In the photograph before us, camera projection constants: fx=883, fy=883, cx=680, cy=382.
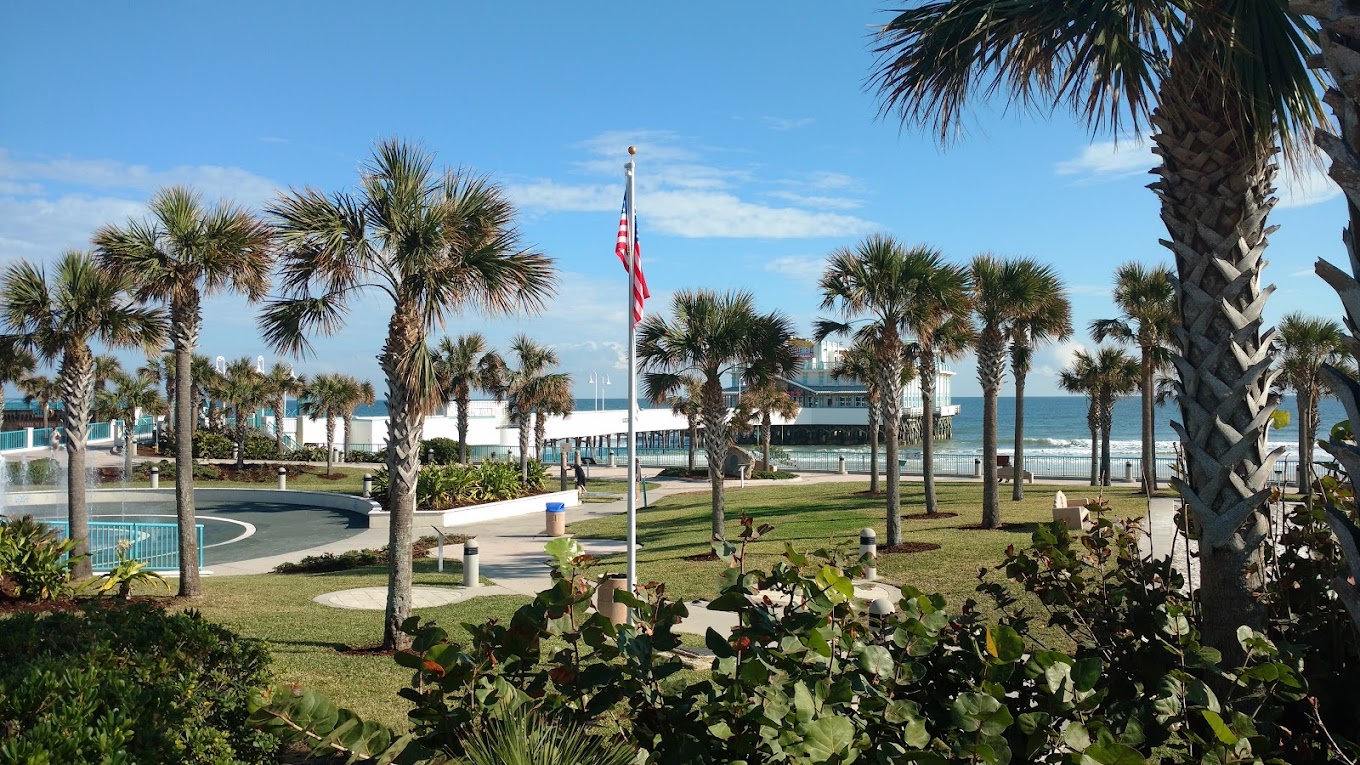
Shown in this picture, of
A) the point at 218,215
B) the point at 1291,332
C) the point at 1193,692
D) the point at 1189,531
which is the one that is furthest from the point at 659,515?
the point at 1193,692

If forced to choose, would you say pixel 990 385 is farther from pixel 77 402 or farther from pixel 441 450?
pixel 441 450

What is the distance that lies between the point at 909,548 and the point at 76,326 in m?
15.2

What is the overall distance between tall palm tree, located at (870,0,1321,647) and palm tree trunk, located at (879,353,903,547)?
12533 mm

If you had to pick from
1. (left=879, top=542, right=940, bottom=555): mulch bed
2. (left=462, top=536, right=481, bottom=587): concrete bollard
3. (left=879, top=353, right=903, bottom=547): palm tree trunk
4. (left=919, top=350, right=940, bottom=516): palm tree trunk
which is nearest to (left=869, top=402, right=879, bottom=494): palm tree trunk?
(left=919, top=350, right=940, bottom=516): palm tree trunk

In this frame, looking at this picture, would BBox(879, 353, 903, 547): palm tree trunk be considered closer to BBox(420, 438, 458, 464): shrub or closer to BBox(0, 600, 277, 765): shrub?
BBox(0, 600, 277, 765): shrub

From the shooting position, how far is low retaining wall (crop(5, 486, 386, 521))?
2836 cm

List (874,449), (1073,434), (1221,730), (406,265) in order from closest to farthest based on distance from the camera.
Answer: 1. (1221,730)
2. (406,265)
3. (874,449)
4. (1073,434)

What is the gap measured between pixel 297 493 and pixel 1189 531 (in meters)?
31.9

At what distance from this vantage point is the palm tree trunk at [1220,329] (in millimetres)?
4438

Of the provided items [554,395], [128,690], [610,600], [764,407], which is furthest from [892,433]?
[764,407]

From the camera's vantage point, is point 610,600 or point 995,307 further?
point 995,307

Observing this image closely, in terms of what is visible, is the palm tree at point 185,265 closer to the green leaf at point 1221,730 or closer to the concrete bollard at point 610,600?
the concrete bollard at point 610,600

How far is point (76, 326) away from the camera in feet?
48.5

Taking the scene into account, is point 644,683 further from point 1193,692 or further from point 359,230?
point 359,230
